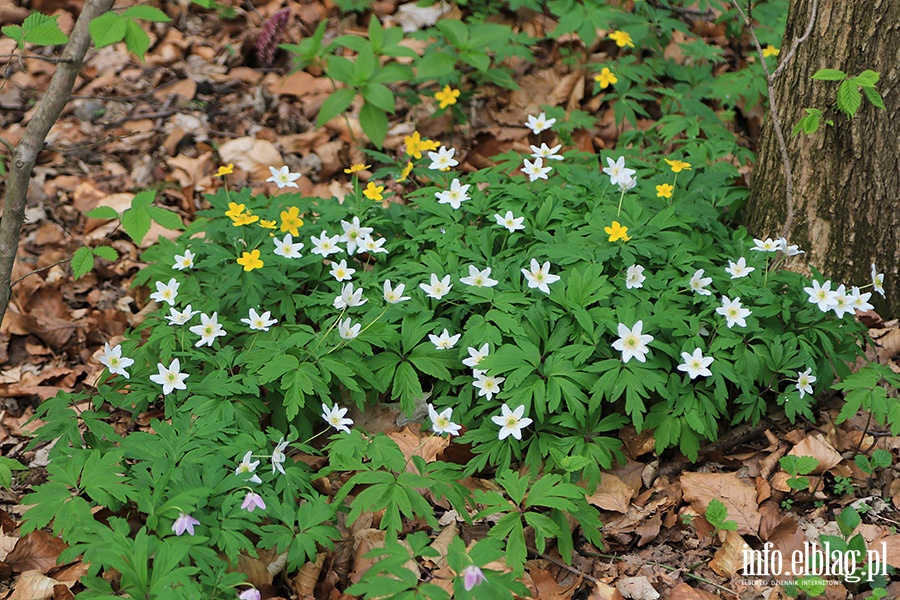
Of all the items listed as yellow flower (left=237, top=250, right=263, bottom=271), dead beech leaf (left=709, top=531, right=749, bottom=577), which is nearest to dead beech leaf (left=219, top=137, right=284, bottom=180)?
yellow flower (left=237, top=250, right=263, bottom=271)

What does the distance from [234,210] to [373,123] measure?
4.26ft

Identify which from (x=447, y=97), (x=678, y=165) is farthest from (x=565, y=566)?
(x=447, y=97)

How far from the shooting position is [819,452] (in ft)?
8.84

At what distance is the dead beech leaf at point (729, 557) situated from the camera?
2.39m

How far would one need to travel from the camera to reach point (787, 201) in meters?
3.09

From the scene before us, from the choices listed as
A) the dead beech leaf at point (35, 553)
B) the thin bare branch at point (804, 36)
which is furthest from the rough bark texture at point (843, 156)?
→ the dead beech leaf at point (35, 553)

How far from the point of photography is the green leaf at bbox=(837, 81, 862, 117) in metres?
2.60

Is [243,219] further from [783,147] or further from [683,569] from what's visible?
[783,147]

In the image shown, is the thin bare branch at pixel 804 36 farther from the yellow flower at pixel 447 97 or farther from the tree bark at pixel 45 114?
the tree bark at pixel 45 114

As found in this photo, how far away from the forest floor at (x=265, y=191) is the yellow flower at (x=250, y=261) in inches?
24.4

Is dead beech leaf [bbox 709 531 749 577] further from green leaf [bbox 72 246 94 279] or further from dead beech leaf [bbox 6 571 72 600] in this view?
green leaf [bbox 72 246 94 279]

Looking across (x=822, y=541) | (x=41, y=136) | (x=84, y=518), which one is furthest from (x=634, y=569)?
Result: (x=41, y=136)

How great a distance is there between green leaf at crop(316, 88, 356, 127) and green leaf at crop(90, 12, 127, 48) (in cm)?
188

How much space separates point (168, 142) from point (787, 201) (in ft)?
11.2
